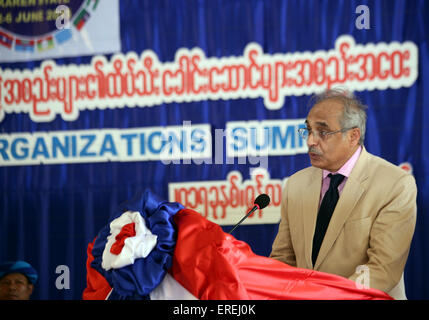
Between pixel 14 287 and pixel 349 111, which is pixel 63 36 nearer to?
pixel 14 287

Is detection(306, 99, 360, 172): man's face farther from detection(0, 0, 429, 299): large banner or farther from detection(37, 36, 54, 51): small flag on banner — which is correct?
detection(37, 36, 54, 51): small flag on banner

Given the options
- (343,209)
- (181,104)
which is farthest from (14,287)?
(343,209)

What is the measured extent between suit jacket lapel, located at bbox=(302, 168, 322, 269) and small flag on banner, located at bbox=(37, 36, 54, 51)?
6.87ft

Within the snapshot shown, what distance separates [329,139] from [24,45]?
7.55ft

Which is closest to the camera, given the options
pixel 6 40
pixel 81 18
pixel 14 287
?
pixel 14 287

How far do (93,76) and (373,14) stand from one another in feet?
5.98

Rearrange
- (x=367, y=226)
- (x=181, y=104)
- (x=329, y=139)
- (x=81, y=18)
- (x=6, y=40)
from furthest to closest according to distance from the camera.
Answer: (x=6, y=40) → (x=81, y=18) → (x=181, y=104) → (x=329, y=139) → (x=367, y=226)

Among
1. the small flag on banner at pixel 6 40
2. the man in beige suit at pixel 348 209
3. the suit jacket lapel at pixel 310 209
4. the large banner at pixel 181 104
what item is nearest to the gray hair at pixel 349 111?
the man in beige suit at pixel 348 209

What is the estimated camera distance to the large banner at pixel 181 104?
304cm

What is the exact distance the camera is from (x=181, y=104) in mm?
3252

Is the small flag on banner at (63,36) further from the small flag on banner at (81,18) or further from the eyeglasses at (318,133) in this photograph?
the eyeglasses at (318,133)

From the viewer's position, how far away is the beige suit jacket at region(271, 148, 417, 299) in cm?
195
